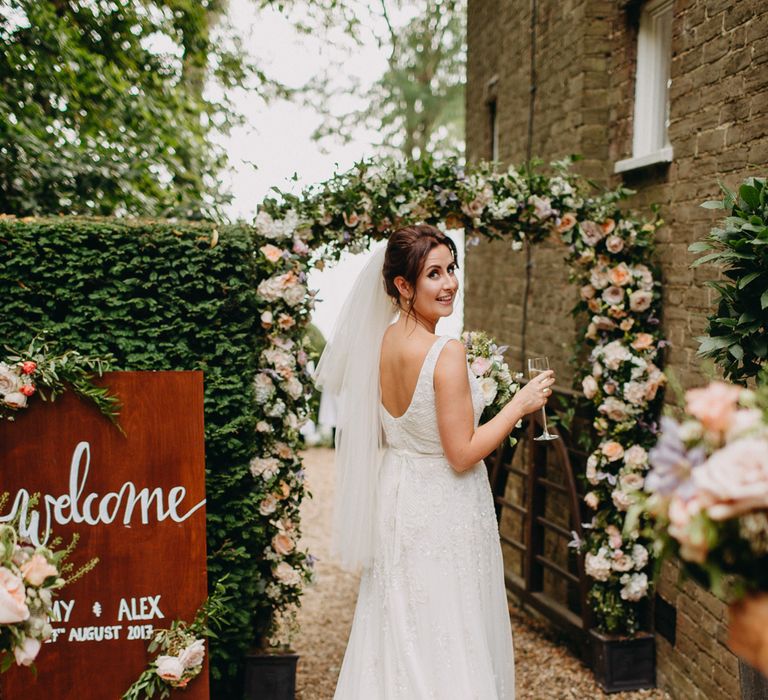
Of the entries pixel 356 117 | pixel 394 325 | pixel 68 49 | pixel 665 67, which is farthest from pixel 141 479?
pixel 356 117

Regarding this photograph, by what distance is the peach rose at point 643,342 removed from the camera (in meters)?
4.28

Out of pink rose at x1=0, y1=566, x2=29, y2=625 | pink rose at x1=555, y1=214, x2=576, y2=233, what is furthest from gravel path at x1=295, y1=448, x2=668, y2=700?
pink rose at x1=0, y1=566, x2=29, y2=625

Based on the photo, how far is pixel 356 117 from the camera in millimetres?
17766

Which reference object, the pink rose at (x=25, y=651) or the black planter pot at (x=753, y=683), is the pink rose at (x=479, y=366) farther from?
the pink rose at (x=25, y=651)

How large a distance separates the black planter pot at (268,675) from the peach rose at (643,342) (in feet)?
8.27

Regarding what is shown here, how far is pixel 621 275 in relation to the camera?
4.29 metres

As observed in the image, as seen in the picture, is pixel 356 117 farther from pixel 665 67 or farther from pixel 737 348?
pixel 737 348

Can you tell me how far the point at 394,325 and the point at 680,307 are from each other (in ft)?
6.14

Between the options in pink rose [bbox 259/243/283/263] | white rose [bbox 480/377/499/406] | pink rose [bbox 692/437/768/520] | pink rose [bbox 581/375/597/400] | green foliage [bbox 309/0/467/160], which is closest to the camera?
pink rose [bbox 692/437/768/520]

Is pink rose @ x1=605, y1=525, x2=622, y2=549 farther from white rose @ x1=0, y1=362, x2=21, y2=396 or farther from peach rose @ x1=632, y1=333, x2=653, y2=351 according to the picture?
white rose @ x1=0, y1=362, x2=21, y2=396

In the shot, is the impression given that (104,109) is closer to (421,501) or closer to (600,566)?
(421,501)

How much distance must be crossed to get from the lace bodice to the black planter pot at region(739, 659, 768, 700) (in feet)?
4.28

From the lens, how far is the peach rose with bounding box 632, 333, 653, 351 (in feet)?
14.0

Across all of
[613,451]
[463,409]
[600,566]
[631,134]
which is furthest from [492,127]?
[463,409]
